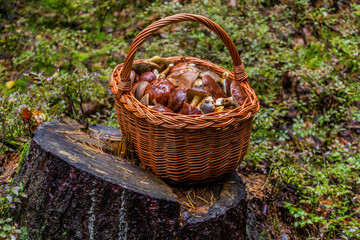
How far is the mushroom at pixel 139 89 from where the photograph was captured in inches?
91.3

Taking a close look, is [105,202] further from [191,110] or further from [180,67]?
[180,67]

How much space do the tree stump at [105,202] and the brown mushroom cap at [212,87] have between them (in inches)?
29.2

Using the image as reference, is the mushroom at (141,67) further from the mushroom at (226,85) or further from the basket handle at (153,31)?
the mushroom at (226,85)

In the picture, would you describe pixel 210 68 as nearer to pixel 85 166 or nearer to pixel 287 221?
pixel 85 166

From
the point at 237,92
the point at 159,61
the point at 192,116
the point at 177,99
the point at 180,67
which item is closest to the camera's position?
the point at 192,116

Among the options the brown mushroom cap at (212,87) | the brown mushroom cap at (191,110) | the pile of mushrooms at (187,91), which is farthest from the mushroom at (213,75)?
the brown mushroom cap at (191,110)

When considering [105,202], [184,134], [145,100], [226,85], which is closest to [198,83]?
[226,85]

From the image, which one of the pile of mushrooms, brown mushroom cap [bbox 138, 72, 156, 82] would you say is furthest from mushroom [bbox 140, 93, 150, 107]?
brown mushroom cap [bbox 138, 72, 156, 82]

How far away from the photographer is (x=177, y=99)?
7.16 ft

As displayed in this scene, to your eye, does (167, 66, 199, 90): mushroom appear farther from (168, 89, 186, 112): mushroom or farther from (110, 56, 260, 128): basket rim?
(110, 56, 260, 128): basket rim

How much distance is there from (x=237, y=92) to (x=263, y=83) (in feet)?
7.93

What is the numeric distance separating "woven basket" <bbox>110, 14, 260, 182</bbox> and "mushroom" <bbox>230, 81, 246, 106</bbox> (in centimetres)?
4

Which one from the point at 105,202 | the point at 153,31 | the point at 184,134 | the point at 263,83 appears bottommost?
the point at 263,83

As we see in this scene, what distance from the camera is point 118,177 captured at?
202cm
